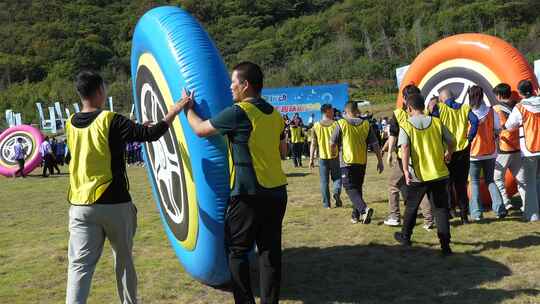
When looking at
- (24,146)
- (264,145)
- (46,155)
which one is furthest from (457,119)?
(24,146)

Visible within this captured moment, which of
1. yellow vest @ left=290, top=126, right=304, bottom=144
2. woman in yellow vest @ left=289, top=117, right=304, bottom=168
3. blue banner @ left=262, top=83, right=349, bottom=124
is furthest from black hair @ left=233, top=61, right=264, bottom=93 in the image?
blue banner @ left=262, top=83, right=349, bottom=124

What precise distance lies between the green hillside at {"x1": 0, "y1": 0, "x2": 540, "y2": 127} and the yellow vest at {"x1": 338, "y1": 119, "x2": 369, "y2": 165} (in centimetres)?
4452

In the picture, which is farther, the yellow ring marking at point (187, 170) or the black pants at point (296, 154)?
the black pants at point (296, 154)

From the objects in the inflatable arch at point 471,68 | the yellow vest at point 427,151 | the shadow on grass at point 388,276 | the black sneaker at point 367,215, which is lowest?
the shadow on grass at point 388,276

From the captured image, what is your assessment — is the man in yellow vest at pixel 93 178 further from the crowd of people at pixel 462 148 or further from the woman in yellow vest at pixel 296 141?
the woman in yellow vest at pixel 296 141

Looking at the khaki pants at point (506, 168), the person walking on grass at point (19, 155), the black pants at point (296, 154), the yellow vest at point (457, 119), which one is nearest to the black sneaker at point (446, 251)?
the yellow vest at point (457, 119)

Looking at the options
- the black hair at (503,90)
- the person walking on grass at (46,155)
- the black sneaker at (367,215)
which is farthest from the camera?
the person walking on grass at (46,155)

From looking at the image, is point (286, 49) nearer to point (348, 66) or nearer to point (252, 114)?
point (348, 66)

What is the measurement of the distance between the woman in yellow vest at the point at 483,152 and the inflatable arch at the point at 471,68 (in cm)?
55

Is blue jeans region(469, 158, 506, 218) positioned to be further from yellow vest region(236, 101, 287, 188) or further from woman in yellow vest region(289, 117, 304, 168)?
woman in yellow vest region(289, 117, 304, 168)

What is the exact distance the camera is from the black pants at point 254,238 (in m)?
4.03

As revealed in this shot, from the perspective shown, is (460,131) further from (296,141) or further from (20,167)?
(20,167)

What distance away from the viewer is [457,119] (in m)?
6.94

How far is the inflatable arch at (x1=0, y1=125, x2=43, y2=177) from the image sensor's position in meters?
20.9
